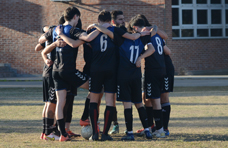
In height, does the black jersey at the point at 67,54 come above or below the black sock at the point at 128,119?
above

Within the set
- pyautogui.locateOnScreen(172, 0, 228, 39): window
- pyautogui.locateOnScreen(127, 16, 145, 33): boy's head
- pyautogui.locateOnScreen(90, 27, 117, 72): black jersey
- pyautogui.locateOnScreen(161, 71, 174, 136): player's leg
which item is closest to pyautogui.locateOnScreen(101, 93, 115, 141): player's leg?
pyautogui.locateOnScreen(90, 27, 117, 72): black jersey

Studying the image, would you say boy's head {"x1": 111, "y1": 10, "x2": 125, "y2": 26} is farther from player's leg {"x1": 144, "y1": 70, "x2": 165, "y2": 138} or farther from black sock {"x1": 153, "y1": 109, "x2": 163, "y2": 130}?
black sock {"x1": 153, "y1": 109, "x2": 163, "y2": 130}

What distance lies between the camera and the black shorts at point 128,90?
5.42m

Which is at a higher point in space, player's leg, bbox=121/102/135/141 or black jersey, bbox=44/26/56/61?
black jersey, bbox=44/26/56/61

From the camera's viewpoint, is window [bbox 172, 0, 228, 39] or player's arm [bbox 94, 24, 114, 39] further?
window [bbox 172, 0, 228, 39]

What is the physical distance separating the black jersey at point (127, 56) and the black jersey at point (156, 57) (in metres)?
0.33

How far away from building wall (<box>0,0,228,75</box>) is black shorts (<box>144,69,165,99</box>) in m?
15.3

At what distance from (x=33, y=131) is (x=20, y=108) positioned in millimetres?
3275

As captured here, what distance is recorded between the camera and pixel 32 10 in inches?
822

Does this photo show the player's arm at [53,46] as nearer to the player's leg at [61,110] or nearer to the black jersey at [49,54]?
the black jersey at [49,54]

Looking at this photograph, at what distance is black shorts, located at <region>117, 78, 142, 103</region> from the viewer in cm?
542

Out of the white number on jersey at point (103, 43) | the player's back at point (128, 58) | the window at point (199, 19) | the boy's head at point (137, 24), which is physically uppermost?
the window at point (199, 19)

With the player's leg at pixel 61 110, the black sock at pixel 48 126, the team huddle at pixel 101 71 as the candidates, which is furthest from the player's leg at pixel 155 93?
the black sock at pixel 48 126

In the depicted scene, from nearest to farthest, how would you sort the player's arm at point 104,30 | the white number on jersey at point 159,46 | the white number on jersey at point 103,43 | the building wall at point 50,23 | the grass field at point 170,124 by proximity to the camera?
the grass field at point 170,124 → the player's arm at point 104,30 → the white number on jersey at point 103,43 → the white number on jersey at point 159,46 → the building wall at point 50,23
